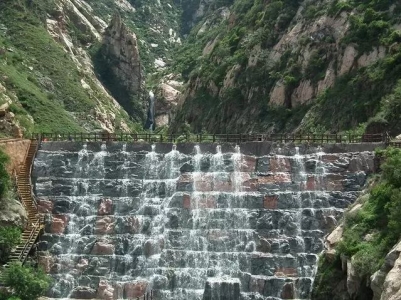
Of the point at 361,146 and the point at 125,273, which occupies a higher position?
the point at 361,146

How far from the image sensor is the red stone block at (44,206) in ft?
138

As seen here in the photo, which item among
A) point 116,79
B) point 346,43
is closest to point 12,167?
point 346,43

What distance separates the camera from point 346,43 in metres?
61.9

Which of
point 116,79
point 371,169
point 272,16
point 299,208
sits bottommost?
point 299,208

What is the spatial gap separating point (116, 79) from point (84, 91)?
28.8 metres

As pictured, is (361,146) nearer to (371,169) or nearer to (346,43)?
(371,169)

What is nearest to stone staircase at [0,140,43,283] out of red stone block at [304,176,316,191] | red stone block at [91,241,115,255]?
red stone block at [91,241,115,255]

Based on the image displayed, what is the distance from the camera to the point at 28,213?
1630 inches

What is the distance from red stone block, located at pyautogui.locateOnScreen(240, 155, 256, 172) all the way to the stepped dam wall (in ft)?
0.23

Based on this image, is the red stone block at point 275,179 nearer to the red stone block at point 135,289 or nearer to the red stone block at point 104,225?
the red stone block at point 104,225

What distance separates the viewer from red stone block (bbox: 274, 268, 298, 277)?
37.1 metres

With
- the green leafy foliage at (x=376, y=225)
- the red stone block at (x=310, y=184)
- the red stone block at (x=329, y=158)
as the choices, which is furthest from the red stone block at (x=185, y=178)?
the green leafy foliage at (x=376, y=225)

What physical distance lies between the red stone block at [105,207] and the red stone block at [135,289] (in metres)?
5.92

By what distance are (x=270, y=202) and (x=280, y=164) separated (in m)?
3.20
